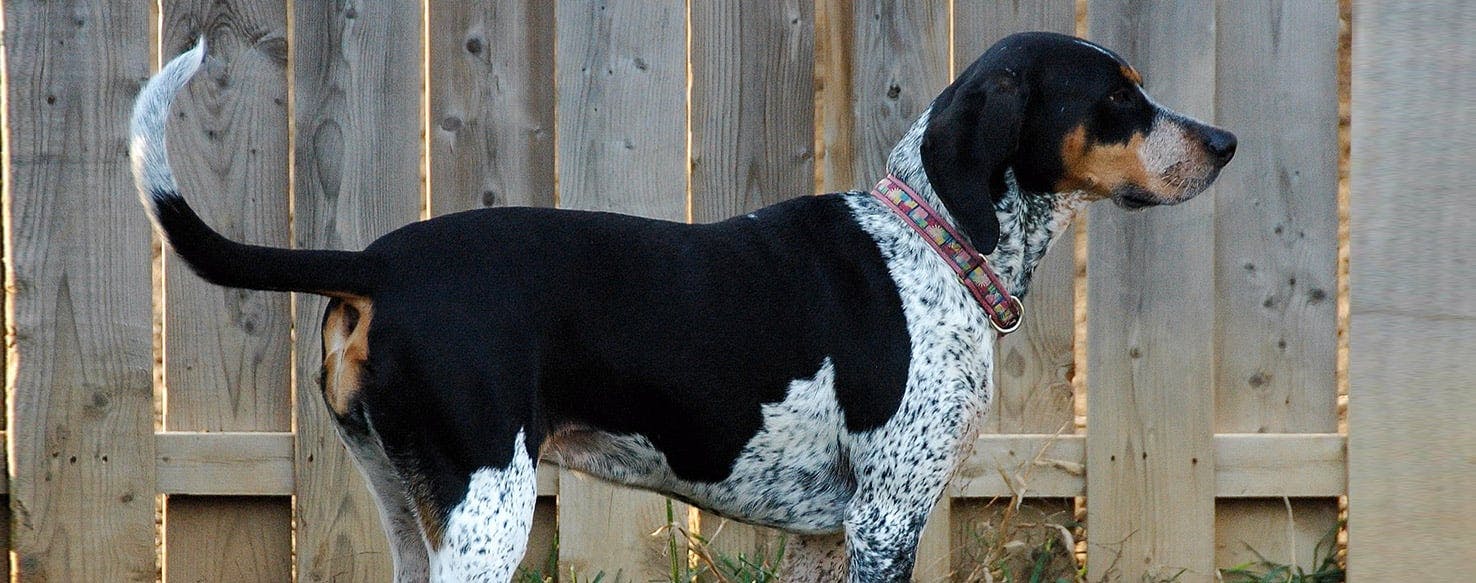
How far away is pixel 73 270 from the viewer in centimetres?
370

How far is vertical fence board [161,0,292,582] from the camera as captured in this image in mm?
3715

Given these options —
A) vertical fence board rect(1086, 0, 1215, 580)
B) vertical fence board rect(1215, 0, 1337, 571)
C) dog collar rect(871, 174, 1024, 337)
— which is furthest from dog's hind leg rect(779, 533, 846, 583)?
vertical fence board rect(1215, 0, 1337, 571)

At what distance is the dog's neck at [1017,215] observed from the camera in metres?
3.04

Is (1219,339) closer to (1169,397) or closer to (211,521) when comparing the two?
(1169,397)

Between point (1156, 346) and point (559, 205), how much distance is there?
1603 millimetres

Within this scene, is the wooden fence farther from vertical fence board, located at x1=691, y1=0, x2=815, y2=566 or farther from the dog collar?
the dog collar

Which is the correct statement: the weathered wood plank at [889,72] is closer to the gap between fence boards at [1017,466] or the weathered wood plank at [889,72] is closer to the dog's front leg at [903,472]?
the gap between fence boards at [1017,466]

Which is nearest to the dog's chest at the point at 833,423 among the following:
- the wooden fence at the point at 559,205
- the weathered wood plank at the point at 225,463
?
the wooden fence at the point at 559,205

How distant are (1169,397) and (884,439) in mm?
1252

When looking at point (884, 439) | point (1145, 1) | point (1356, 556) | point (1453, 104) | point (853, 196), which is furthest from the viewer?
point (1145, 1)

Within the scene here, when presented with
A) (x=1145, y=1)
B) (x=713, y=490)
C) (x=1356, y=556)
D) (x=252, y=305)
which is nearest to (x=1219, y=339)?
(x=1145, y=1)

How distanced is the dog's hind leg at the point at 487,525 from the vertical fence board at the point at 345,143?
1327 mm

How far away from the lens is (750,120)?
3.78 m

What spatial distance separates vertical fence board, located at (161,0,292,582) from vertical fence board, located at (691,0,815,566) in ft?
3.54
